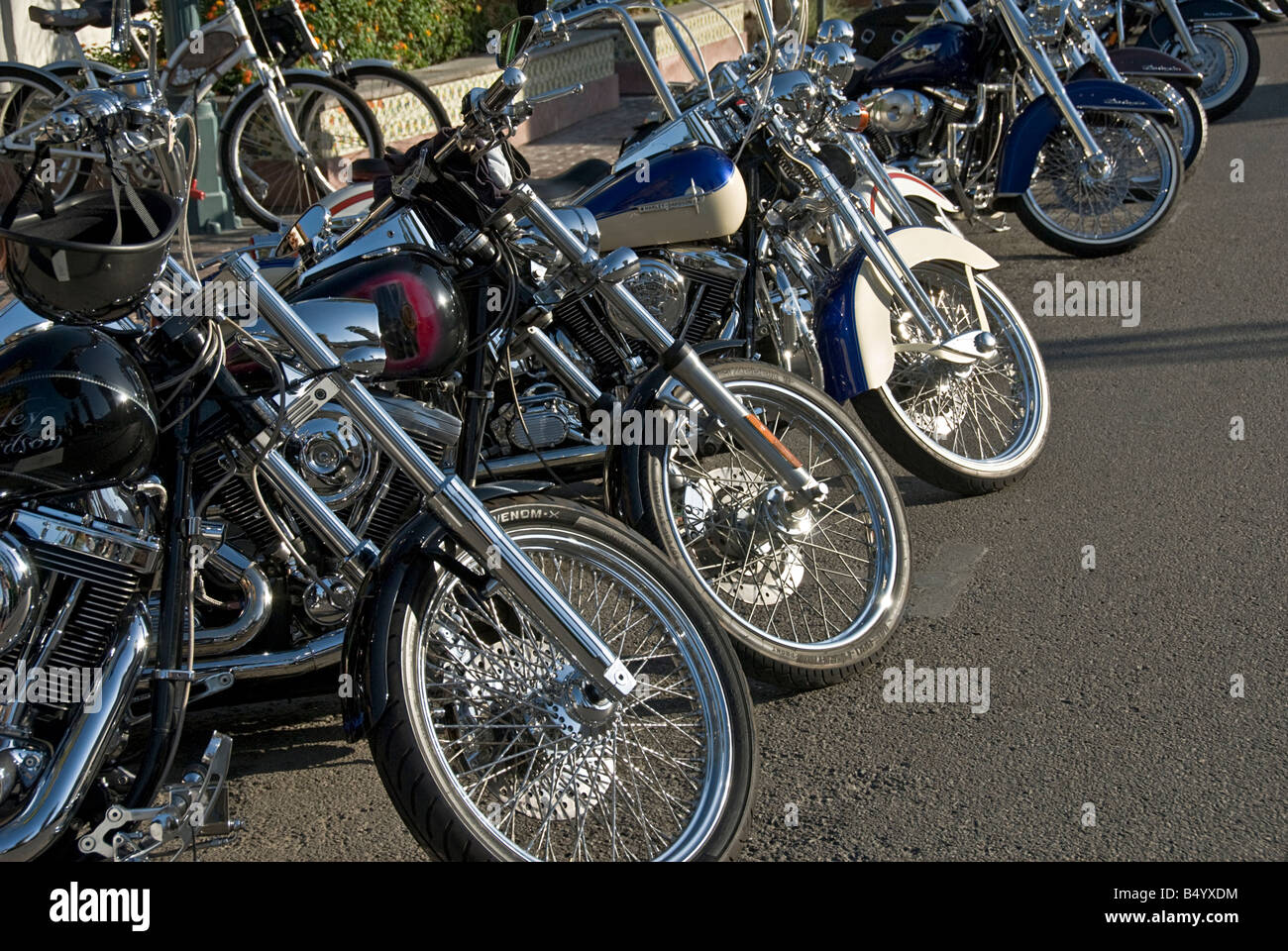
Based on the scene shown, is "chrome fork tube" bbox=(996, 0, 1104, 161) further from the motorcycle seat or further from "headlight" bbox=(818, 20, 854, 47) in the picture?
the motorcycle seat

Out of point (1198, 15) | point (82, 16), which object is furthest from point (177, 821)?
point (1198, 15)

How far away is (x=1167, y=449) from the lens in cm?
478

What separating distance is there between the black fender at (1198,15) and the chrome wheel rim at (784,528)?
8327 millimetres

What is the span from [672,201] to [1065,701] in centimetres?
178

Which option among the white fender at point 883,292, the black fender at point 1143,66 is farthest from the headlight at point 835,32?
the black fender at point 1143,66

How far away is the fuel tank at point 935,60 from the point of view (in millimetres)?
7109

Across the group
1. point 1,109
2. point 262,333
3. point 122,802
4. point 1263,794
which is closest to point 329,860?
point 122,802

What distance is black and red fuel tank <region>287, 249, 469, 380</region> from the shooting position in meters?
2.98

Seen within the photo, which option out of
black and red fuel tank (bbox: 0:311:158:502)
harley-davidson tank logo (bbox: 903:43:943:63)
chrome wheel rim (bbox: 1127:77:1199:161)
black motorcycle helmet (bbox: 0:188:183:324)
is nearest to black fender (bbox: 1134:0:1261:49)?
chrome wheel rim (bbox: 1127:77:1199:161)

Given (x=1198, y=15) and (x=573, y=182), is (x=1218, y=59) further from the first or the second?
(x=573, y=182)

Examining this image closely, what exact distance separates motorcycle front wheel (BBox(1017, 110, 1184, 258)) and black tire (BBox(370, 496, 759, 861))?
197 inches

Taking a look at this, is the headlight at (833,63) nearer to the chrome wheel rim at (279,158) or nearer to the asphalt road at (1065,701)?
the asphalt road at (1065,701)
